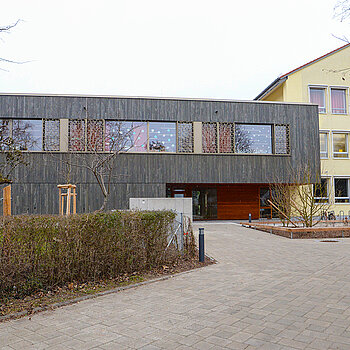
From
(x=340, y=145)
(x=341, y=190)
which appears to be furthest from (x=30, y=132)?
(x=341, y=190)

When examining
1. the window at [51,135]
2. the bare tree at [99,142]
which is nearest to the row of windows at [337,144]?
the bare tree at [99,142]

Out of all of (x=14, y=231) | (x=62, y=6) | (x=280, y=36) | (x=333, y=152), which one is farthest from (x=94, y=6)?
(x=333, y=152)

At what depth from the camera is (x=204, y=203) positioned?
25469 mm

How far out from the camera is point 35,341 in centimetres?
412

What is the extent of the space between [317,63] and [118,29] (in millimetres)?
21723

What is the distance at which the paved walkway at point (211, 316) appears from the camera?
4.09 meters

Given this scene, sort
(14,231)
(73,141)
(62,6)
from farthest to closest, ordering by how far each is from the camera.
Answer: (73,141) → (62,6) → (14,231)

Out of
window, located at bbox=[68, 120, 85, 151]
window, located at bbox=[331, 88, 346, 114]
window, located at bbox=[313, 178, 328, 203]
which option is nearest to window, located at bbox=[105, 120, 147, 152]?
window, located at bbox=[68, 120, 85, 151]

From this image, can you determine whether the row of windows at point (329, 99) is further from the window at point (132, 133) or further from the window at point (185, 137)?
the window at point (132, 133)

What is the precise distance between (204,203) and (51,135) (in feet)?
36.2

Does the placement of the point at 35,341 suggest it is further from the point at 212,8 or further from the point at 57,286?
the point at 212,8

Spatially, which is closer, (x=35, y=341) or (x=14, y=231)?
(x=35, y=341)

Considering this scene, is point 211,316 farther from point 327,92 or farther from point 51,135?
point 327,92

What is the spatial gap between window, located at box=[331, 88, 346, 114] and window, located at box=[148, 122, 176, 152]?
1339 cm
